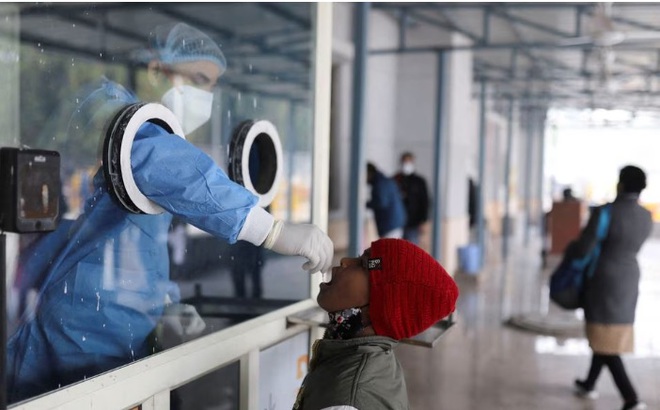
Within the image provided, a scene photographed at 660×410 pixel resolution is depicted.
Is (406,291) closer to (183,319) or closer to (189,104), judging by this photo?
(183,319)

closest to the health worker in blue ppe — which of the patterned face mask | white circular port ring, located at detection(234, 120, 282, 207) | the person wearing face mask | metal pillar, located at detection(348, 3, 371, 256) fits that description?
the patterned face mask

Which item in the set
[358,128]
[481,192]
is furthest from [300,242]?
[481,192]

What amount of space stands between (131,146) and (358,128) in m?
3.39

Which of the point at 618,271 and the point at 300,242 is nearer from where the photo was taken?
the point at 300,242

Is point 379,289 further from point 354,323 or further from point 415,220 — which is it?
point 415,220

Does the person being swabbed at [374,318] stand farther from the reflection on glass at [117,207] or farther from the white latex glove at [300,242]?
the reflection on glass at [117,207]

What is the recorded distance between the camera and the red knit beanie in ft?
4.60

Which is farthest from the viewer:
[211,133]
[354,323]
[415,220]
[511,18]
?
[415,220]

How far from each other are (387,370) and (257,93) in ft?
3.67

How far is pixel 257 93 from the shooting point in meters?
2.24

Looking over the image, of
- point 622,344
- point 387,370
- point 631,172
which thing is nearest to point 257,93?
point 387,370

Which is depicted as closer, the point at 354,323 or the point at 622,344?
the point at 354,323

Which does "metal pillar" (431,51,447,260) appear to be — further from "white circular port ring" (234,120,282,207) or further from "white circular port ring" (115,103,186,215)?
"white circular port ring" (115,103,186,215)

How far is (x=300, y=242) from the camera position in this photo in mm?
1569
